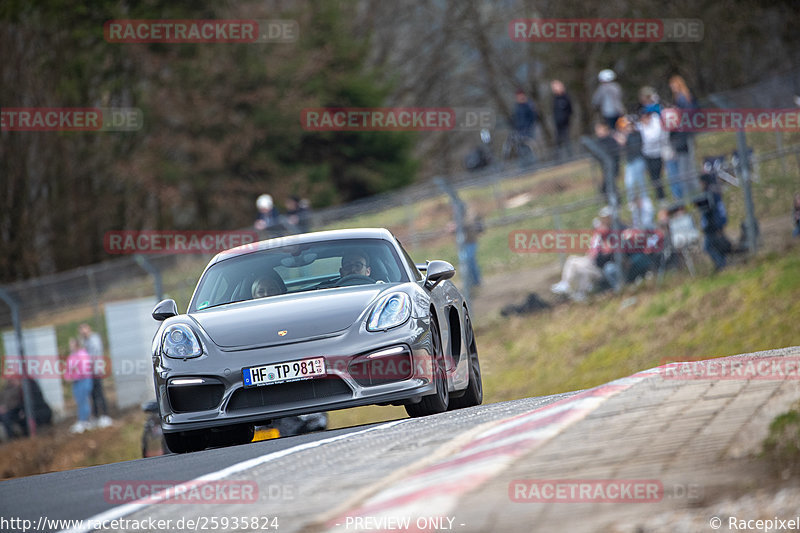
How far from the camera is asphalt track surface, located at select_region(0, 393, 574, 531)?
5.35m

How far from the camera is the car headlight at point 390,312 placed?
8.45 metres

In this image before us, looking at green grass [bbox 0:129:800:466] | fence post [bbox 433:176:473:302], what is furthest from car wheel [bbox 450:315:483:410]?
fence post [bbox 433:176:473:302]

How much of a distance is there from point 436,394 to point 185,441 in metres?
1.78

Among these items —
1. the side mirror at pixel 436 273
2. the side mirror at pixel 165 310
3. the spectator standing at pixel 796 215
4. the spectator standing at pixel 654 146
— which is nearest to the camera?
the side mirror at pixel 165 310

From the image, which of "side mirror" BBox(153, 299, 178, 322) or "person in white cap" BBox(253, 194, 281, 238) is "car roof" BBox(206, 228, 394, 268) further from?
"person in white cap" BBox(253, 194, 281, 238)

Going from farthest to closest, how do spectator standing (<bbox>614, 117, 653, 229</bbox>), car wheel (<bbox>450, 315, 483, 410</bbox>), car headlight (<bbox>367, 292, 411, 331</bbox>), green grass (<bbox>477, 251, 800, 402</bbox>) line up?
1. spectator standing (<bbox>614, 117, 653, 229</bbox>)
2. green grass (<bbox>477, 251, 800, 402</bbox>)
3. car wheel (<bbox>450, 315, 483, 410</bbox>)
4. car headlight (<bbox>367, 292, 411, 331</bbox>)

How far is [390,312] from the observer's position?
855 cm

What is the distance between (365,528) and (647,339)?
13351 mm

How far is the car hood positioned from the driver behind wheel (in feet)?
1.60

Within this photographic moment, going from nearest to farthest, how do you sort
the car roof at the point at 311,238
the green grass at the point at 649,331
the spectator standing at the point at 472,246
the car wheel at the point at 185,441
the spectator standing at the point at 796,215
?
1. the car wheel at the point at 185,441
2. the car roof at the point at 311,238
3. the green grass at the point at 649,331
4. the spectator standing at the point at 796,215
5. the spectator standing at the point at 472,246

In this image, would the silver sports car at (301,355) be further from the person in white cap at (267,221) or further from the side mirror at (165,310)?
the person in white cap at (267,221)

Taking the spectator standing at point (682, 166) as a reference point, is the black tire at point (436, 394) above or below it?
below

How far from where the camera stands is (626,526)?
4113 mm

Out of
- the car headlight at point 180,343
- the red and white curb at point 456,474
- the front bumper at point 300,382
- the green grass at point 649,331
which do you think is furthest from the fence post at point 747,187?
the red and white curb at point 456,474
